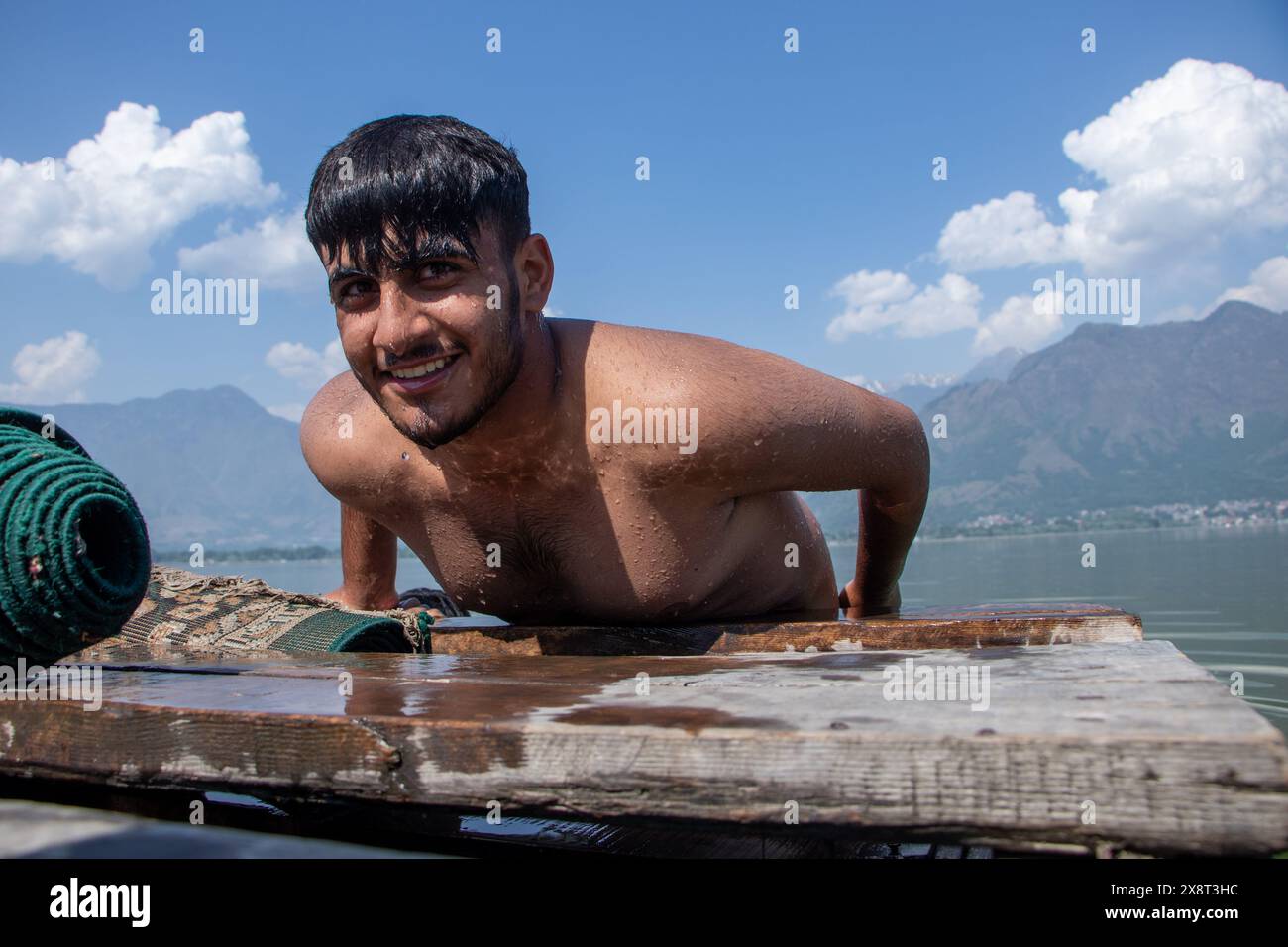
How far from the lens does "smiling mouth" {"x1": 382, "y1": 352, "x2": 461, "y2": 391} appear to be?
3.17 meters

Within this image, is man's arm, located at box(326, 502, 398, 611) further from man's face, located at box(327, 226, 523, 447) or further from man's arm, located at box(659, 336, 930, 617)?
man's arm, located at box(659, 336, 930, 617)

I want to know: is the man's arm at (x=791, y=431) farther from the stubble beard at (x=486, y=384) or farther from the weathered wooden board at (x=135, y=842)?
the weathered wooden board at (x=135, y=842)

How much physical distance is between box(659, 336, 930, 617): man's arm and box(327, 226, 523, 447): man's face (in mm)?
669

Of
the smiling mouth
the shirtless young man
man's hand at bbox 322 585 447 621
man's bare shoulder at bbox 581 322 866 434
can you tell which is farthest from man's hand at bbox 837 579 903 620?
the smiling mouth

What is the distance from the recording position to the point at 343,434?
3.94 m

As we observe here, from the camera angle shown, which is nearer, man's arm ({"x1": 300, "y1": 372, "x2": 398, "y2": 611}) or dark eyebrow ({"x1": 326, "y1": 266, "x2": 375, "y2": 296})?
dark eyebrow ({"x1": 326, "y1": 266, "x2": 375, "y2": 296})

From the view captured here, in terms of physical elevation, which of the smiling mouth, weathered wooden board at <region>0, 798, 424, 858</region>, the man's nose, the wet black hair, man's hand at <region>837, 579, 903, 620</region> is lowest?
weathered wooden board at <region>0, 798, 424, 858</region>

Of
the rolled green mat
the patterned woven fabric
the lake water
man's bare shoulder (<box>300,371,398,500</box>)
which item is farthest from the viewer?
the lake water

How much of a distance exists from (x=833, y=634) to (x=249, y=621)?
219 cm

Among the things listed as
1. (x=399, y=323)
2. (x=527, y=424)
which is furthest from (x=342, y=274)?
(x=527, y=424)

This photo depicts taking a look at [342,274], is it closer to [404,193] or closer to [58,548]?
[404,193]

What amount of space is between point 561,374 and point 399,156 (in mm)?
875

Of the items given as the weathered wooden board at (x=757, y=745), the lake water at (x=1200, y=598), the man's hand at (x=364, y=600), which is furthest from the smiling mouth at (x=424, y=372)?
the lake water at (x=1200, y=598)

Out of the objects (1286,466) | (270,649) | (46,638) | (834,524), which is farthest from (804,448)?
(1286,466)
